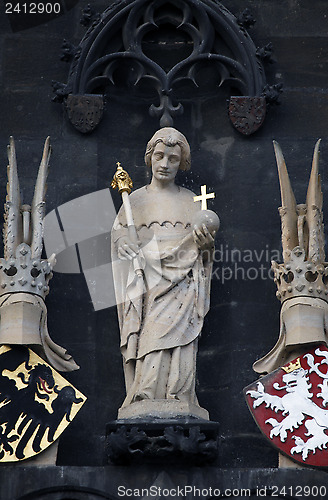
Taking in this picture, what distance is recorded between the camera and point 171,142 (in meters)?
13.6

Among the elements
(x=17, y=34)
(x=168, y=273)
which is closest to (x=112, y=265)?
(x=168, y=273)

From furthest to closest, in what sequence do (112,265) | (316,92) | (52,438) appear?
(316,92), (112,265), (52,438)

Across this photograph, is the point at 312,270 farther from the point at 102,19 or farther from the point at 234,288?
the point at 102,19

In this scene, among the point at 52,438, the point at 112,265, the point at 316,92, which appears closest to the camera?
the point at 52,438

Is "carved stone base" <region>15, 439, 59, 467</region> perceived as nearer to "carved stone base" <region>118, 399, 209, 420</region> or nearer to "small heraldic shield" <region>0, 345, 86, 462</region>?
"small heraldic shield" <region>0, 345, 86, 462</region>

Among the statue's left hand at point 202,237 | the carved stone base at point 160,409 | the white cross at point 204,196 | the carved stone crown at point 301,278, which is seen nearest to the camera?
the carved stone base at point 160,409

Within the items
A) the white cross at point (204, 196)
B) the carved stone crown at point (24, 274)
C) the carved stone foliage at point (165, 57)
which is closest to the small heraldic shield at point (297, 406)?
the white cross at point (204, 196)

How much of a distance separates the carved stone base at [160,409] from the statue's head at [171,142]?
1.96 m

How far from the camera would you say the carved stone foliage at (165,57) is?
14.3 metres

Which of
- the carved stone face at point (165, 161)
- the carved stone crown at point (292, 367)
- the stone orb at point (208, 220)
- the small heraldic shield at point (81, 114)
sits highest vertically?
the small heraldic shield at point (81, 114)

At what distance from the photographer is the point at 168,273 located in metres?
13.2

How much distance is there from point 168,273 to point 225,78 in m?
1.89

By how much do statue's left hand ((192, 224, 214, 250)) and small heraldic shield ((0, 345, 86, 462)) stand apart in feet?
4.52

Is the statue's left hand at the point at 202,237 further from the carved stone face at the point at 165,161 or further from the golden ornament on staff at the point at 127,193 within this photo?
the carved stone face at the point at 165,161
